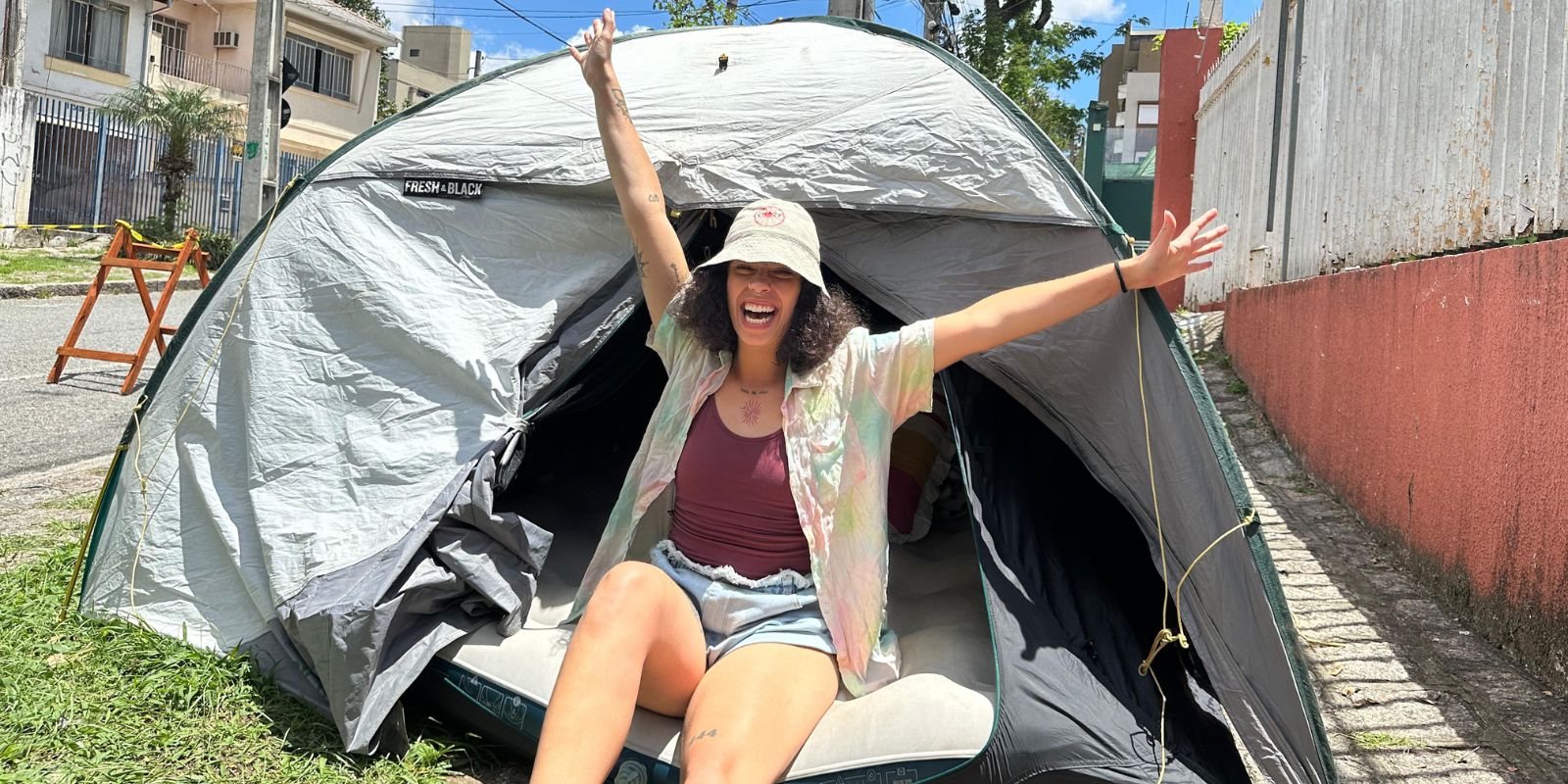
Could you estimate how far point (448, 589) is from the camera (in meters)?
2.88

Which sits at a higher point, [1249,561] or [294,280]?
[294,280]

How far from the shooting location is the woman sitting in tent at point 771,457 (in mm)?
2453

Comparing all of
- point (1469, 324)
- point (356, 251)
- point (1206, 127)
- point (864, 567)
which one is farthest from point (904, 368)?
point (1206, 127)

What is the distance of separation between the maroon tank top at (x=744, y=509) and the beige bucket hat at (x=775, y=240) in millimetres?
376

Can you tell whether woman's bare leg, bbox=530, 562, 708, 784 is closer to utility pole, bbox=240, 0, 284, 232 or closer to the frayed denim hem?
the frayed denim hem

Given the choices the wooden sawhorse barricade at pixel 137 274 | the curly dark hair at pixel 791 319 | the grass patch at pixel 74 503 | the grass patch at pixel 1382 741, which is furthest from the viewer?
the wooden sawhorse barricade at pixel 137 274

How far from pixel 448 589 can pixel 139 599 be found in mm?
885

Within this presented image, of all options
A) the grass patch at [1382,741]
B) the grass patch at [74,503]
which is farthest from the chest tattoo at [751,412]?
the grass patch at [74,503]

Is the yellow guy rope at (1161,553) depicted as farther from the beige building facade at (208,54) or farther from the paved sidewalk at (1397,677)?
the beige building facade at (208,54)

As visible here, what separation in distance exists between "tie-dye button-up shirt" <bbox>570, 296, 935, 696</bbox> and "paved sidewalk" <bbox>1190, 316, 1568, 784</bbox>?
46.2 inches

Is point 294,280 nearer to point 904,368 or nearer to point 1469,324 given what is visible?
point 904,368

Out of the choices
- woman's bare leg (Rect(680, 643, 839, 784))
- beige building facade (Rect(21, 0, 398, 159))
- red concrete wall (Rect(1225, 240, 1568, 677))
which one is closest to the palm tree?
beige building facade (Rect(21, 0, 398, 159))

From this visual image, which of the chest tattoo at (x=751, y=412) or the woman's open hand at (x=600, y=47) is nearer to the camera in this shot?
the chest tattoo at (x=751, y=412)

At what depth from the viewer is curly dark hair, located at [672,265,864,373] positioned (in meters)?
2.66
